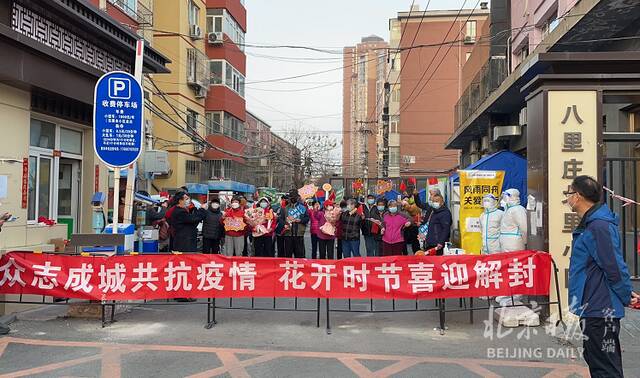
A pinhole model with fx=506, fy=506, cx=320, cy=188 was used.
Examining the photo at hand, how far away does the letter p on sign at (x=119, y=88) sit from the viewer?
25.4 feet

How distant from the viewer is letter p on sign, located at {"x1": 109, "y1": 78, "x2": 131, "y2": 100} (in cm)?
775

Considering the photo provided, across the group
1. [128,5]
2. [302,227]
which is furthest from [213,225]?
[128,5]

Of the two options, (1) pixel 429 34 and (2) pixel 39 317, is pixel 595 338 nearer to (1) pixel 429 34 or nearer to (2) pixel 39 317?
(2) pixel 39 317

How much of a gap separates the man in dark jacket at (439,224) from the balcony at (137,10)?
51.7 ft

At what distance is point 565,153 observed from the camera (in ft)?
23.2

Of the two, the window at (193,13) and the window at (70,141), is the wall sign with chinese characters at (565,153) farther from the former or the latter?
the window at (193,13)

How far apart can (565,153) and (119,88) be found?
6.63 metres

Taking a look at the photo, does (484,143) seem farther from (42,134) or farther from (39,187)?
(39,187)

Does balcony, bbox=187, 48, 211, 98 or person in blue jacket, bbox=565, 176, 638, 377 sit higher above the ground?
balcony, bbox=187, 48, 211, 98

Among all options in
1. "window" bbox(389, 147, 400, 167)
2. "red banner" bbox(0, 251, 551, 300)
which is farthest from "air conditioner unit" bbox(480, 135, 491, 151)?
"window" bbox(389, 147, 400, 167)

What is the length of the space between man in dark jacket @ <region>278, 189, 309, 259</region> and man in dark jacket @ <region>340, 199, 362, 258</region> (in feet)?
4.01

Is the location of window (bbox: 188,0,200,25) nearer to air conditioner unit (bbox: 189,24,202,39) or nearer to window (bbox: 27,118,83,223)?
air conditioner unit (bbox: 189,24,202,39)

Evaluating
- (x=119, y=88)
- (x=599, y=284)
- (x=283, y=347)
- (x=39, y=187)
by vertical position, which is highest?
(x=119, y=88)

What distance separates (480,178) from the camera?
373 inches
